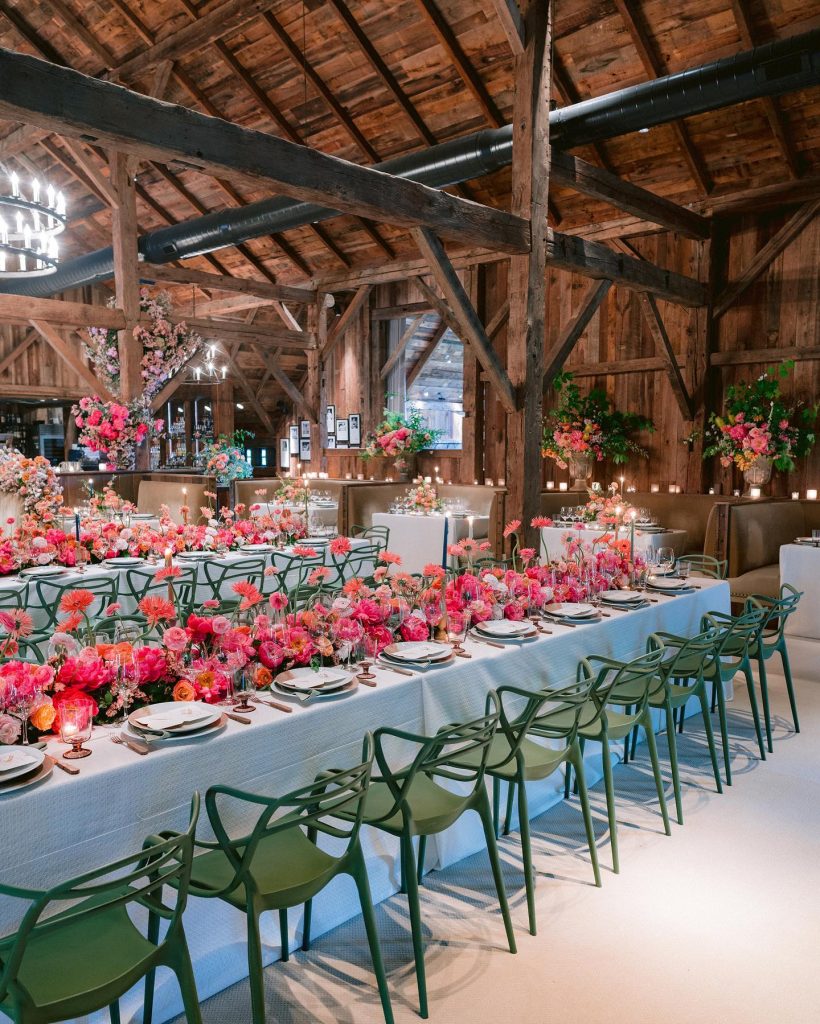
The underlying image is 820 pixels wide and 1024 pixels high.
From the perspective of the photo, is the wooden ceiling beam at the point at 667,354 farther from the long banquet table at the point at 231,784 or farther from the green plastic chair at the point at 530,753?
the green plastic chair at the point at 530,753

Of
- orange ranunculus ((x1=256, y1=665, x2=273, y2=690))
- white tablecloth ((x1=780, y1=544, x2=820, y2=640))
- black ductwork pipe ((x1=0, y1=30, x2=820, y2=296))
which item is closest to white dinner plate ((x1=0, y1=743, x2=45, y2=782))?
orange ranunculus ((x1=256, y1=665, x2=273, y2=690))

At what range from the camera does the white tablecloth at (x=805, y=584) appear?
5.69 metres

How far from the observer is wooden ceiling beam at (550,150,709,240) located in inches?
247

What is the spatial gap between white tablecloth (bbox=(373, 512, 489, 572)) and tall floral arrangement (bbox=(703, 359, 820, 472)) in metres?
2.66

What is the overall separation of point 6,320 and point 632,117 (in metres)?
6.97

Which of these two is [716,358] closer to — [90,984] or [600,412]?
[600,412]

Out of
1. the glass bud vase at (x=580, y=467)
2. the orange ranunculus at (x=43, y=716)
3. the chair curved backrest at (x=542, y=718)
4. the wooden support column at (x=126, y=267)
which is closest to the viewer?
the orange ranunculus at (x=43, y=716)

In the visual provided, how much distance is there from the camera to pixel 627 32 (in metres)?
7.05

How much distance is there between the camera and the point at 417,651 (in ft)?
10.00

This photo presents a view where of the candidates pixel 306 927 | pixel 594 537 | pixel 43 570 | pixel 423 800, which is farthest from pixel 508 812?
pixel 594 537

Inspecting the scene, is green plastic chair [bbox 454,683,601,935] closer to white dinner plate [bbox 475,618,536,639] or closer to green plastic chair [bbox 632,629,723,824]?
white dinner plate [bbox 475,618,536,639]

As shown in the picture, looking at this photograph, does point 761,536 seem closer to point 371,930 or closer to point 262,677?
point 262,677

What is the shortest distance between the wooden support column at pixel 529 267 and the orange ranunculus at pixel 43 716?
424 cm

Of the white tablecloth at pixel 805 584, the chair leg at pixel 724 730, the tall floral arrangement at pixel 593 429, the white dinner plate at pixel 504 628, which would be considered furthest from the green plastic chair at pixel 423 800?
the tall floral arrangement at pixel 593 429
